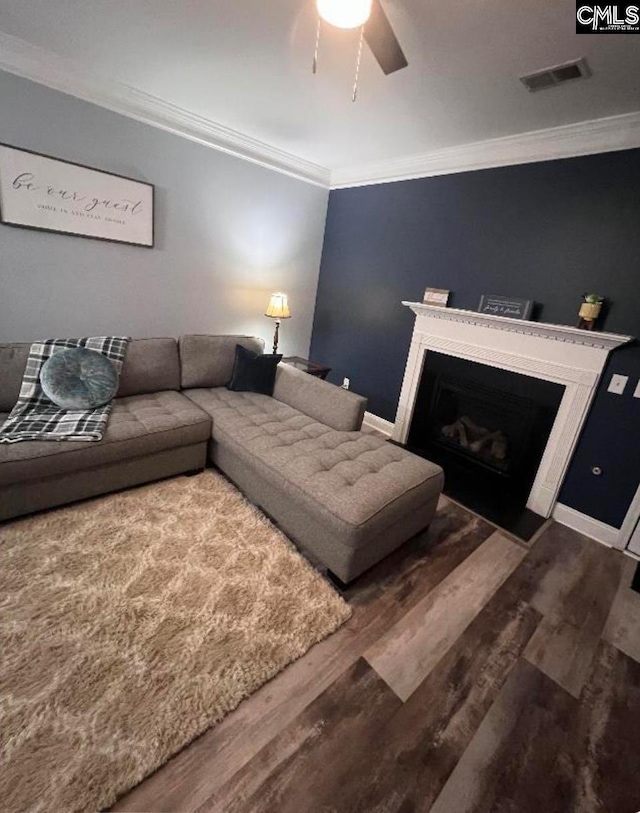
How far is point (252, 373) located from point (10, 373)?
1518 mm

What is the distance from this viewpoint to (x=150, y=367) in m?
2.54

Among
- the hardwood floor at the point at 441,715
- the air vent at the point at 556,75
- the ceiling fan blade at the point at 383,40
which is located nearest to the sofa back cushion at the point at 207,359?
the hardwood floor at the point at 441,715

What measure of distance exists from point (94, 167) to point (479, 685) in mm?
3790

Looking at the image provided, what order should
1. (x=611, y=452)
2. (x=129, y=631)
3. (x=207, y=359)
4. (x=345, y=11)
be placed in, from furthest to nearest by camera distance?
(x=207, y=359) < (x=611, y=452) < (x=129, y=631) < (x=345, y=11)

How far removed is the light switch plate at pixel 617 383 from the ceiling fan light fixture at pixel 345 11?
7.32 ft

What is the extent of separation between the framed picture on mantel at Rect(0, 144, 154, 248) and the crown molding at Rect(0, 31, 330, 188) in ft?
1.42

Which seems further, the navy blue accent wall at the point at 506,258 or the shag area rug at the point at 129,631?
the navy blue accent wall at the point at 506,258

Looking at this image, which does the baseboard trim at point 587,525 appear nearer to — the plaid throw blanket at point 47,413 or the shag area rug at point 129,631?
the shag area rug at point 129,631

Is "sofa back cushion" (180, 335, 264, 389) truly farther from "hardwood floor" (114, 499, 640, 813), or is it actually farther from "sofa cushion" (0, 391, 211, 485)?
"hardwood floor" (114, 499, 640, 813)

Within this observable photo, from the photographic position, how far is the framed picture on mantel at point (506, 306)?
2.40 meters

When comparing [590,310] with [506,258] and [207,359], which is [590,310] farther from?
[207,359]

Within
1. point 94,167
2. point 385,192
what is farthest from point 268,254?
point 94,167

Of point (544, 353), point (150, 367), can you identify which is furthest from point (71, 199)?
point (544, 353)

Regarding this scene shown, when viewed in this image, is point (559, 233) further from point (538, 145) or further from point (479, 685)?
point (479, 685)
